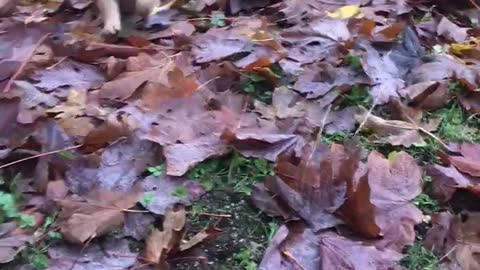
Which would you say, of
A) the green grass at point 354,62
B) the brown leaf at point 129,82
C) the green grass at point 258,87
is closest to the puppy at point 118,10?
the brown leaf at point 129,82

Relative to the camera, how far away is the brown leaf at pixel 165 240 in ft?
4.38

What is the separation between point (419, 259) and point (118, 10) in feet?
3.49

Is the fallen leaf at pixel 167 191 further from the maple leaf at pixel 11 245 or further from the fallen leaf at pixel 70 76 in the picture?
the fallen leaf at pixel 70 76

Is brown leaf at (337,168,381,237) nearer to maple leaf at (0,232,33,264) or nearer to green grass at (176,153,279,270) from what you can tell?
green grass at (176,153,279,270)

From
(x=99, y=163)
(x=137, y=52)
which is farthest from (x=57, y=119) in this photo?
(x=137, y=52)

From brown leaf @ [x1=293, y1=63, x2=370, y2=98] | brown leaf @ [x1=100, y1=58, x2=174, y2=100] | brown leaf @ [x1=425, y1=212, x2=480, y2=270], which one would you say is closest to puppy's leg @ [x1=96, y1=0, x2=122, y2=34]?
brown leaf @ [x1=100, y1=58, x2=174, y2=100]

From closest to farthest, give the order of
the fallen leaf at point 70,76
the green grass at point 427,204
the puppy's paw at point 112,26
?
the green grass at point 427,204 < the fallen leaf at point 70,76 < the puppy's paw at point 112,26

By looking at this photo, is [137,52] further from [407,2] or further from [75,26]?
[407,2]

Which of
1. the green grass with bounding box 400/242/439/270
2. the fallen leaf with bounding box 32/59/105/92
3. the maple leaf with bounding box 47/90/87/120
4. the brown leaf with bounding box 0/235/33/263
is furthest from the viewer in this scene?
Result: the fallen leaf with bounding box 32/59/105/92

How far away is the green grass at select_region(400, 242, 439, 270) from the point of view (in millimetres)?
1408

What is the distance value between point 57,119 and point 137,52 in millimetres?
353

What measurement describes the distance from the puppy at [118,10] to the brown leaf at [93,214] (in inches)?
27.5

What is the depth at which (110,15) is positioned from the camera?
2.05 metres

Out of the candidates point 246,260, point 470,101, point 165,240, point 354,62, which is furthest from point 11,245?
point 470,101
